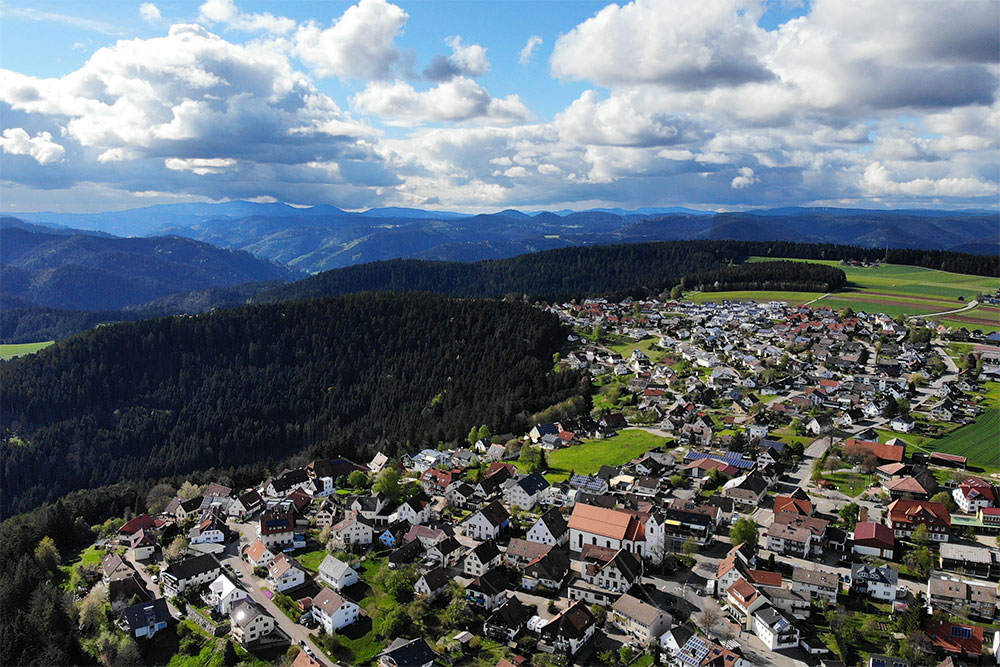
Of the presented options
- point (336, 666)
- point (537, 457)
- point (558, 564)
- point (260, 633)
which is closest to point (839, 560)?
point (558, 564)

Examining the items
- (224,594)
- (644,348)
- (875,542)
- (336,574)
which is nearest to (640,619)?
(875,542)

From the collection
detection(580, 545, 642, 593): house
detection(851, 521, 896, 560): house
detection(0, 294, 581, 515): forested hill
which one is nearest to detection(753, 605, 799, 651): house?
detection(580, 545, 642, 593): house

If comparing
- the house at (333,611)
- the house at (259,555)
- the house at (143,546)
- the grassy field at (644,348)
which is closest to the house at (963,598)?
the house at (333,611)

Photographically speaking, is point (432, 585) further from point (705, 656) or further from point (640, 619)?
point (705, 656)

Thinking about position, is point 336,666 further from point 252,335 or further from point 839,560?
point 252,335

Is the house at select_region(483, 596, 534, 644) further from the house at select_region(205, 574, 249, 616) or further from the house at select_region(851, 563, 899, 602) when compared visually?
the house at select_region(851, 563, 899, 602)

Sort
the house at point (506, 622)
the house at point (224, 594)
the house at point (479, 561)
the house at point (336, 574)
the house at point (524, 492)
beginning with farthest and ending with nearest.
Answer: the house at point (524, 492) < the house at point (479, 561) < the house at point (336, 574) < the house at point (224, 594) < the house at point (506, 622)

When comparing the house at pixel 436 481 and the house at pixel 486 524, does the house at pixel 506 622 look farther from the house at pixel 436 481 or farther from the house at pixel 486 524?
the house at pixel 436 481
